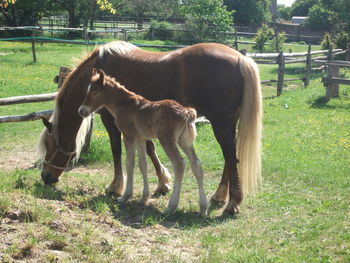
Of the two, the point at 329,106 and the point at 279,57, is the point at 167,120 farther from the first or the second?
the point at 279,57

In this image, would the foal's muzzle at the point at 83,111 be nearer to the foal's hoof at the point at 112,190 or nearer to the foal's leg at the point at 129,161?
the foal's leg at the point at 129,161

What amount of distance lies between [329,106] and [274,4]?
6923cm

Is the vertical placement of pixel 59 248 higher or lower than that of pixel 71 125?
lower

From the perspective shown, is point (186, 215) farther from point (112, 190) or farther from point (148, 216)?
point (112, 190)

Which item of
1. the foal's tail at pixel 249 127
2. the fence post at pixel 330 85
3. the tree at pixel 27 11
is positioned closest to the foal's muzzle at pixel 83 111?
the foal's tail at pixel 249 127

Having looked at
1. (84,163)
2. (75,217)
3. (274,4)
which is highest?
(274,4)

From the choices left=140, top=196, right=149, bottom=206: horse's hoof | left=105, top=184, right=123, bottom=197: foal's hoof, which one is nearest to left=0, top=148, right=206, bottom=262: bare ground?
left=140, top=196, right=149, bottom=206: horse's hoof

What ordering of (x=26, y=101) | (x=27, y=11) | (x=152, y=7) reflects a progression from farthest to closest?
1. (x=152, y=7)
2. (x=27, y=11)
3. (x=26, y=101)

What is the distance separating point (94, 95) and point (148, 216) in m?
1.66

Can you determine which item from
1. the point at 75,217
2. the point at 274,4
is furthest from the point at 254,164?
the point at 274,4

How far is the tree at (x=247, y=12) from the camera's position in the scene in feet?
184

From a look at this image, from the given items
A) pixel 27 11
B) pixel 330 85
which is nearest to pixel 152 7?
pixel 27 11

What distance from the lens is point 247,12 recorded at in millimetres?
55969

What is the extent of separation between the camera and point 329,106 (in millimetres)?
14625
